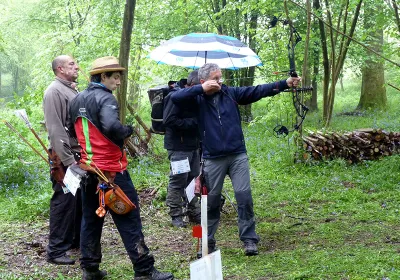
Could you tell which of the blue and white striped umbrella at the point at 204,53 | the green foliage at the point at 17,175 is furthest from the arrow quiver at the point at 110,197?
the green foliage at the point at 17,175

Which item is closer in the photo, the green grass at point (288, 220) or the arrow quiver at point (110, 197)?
the arrow quiver at point (110, 197)

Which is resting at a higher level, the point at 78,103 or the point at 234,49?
the point at 234,49

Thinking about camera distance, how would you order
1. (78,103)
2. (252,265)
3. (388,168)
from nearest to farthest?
(78,103), (252,265), (388,168)

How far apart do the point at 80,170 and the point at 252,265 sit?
1802mm

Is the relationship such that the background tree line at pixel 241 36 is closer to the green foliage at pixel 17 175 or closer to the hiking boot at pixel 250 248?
the green foliage at pixel 17 175

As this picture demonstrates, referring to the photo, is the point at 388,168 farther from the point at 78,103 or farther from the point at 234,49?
the point at 78,103

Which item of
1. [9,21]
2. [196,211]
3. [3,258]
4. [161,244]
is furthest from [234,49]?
[9,21]

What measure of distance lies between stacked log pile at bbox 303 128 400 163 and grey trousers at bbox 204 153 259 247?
4734mm

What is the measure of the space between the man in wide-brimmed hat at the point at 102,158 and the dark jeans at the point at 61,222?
0.82 m

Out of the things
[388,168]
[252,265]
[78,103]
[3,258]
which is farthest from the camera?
[388,168]

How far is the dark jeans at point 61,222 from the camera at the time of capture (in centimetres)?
510

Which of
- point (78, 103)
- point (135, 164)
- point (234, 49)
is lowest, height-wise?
point (135, 164)

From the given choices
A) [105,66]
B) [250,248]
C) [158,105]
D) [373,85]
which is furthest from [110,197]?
[373,85]

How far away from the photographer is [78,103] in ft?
13.8
